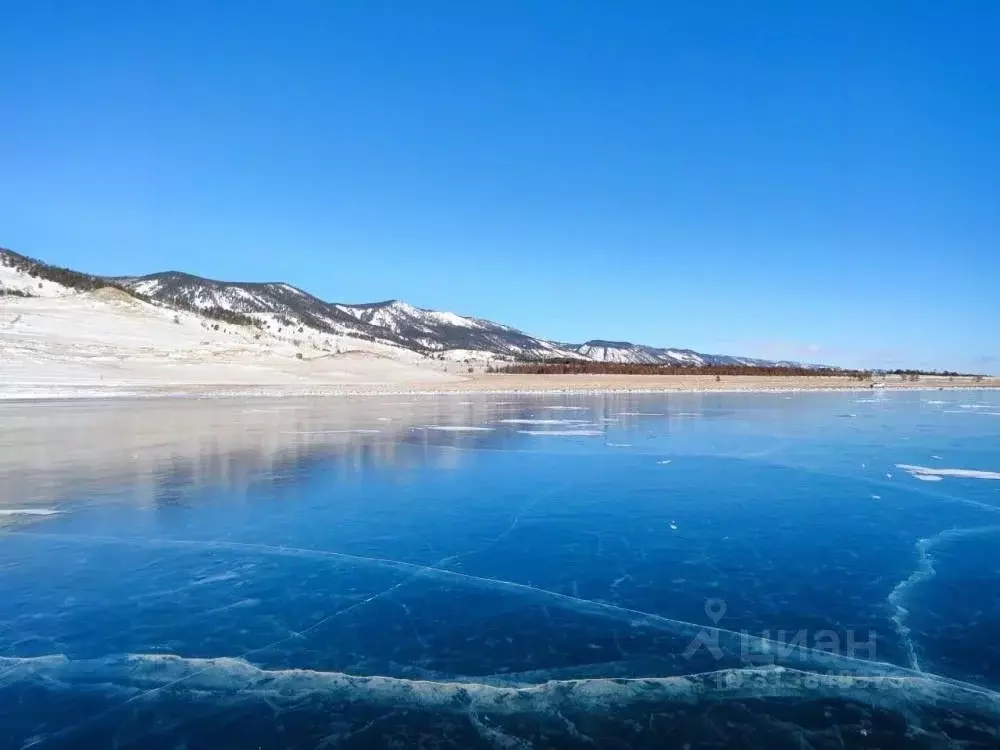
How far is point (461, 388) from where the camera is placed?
1991 inches

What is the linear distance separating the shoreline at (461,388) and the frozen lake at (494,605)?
2398 cm

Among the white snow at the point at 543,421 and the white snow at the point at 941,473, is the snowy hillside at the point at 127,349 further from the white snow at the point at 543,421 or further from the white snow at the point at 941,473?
the white snow at the point at 941,473

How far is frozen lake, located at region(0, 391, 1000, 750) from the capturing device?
153 inches

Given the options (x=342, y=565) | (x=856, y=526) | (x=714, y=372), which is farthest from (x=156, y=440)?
(x=714, y=372)

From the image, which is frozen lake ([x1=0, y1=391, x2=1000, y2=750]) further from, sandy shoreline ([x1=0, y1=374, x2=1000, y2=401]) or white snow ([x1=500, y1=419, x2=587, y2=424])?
sandy shoreline ([x1=0, y1=374, x2=1000, y2=401])

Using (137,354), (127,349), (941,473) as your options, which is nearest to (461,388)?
(137,354)

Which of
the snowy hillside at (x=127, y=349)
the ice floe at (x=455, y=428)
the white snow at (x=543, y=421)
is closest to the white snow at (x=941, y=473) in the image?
the ice floe at (x=455, y=428)

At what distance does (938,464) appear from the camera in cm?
1329

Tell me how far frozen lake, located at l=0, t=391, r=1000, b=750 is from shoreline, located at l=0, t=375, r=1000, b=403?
944 inches

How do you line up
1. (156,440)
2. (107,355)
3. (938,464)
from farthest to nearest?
(107,355) → (156,440) → (938,464)

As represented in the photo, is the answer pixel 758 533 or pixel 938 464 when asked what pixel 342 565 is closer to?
pixel 758 533

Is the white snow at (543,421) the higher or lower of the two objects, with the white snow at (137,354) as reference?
lower

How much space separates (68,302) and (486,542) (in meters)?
61.1

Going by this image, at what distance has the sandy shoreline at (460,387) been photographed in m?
33.8
